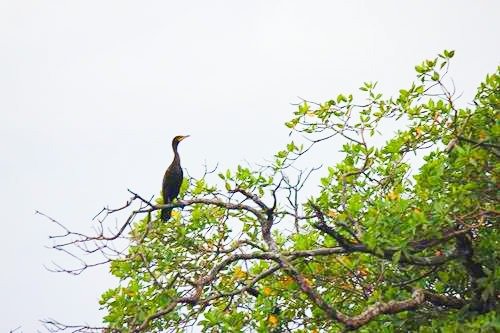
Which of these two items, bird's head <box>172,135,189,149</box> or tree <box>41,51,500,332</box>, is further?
bird's head <box>172,135,189,149</box>

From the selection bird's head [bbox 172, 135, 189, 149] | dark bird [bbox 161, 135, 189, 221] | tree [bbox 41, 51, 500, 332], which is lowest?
tree [bbox 41, 51, 500, 332]

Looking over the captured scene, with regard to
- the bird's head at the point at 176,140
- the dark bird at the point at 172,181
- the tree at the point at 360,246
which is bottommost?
the tree at the point at 360,246

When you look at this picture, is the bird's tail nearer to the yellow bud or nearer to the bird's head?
the yellow bud

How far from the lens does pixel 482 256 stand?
7.07 meters

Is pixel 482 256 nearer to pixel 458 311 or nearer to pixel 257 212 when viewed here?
pixel 458 311

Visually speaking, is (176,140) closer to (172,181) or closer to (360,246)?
(172,181)

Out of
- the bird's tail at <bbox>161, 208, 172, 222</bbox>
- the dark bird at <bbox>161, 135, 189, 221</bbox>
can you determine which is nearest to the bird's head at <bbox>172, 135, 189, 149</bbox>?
the dark bird at <bbox>161, 135, 189, 221</bbox>

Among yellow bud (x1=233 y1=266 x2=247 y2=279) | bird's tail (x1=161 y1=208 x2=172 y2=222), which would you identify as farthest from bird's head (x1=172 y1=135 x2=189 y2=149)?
yellow bud (x1=233 y1=266 x2=247 y2=279)

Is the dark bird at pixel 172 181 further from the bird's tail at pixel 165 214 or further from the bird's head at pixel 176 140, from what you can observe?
the bird's tail at pixel 165 214

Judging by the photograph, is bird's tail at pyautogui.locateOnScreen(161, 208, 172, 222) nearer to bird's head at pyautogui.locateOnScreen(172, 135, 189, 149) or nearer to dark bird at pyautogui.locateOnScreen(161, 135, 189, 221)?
dark bird at pyautogui.locateOnScreen(161, 135, 189, 221)

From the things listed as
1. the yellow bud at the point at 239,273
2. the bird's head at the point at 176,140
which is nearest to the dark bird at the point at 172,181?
the bird's head at the point at 176,140

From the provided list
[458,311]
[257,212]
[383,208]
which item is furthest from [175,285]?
[458,311]

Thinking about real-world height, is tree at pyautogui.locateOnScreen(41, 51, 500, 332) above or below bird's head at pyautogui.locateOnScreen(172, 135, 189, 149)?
below

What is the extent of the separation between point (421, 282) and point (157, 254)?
9.83ft
